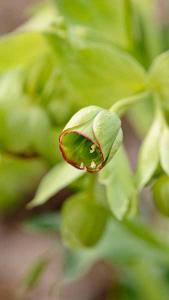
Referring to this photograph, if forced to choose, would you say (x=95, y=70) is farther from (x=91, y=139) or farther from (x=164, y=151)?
(x=91, y=139)

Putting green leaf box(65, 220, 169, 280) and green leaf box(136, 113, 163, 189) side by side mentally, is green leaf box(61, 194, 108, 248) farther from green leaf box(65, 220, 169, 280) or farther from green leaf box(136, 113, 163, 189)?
green leaf box(65, 220, 169, 280)

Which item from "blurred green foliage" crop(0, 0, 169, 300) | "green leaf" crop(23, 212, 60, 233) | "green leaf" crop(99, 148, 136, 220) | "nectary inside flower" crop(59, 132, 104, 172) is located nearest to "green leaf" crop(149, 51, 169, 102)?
"blurred green foliage" crop(0, 0, 169, 300)

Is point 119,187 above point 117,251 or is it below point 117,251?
above

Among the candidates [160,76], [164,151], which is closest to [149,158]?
[164,151]

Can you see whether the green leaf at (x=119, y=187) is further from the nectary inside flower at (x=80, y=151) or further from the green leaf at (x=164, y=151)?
the nectary inside flower at (x=80, y=151)

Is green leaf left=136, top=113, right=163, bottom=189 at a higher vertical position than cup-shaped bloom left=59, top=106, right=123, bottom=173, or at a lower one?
lower

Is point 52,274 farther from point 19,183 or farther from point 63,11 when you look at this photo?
point 63,11

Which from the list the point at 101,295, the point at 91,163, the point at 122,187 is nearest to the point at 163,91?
the point at 122,187
